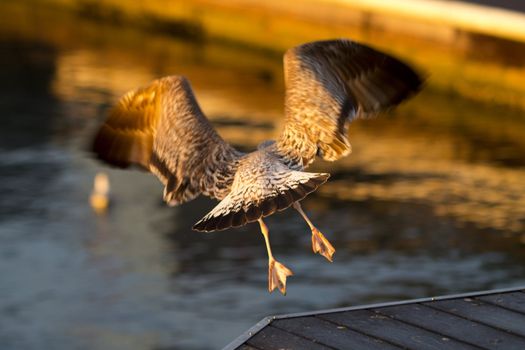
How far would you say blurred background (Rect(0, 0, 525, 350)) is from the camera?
20234mm

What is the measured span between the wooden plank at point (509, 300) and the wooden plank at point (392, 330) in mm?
888

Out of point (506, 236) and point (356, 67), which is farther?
point (506, 236)

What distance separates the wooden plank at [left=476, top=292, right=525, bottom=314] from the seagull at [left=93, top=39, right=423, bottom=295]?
1314 millimetres

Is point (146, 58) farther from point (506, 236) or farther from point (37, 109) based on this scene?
point (506, 236)

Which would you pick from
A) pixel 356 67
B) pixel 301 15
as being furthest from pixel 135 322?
pixel 301 15

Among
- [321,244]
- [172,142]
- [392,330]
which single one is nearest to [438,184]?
Answer: [172,142]

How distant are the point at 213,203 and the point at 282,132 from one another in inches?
508

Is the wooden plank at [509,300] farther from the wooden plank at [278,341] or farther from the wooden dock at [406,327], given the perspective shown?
the wooden plank at [278,341]

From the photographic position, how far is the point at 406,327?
967cm

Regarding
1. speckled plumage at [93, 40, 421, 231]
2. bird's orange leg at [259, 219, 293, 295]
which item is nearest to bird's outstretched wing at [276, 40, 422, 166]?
speckled plumage at [93, 40, 421, 231]

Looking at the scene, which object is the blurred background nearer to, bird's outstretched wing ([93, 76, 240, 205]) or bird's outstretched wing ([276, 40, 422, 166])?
bird's outstretched wing ([93, 76, 240, 205])

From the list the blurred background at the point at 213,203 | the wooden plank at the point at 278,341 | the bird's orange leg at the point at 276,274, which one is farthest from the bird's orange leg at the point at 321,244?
the blurred background at the point at 213,203

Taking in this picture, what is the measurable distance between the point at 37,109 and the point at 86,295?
9690 millimetres

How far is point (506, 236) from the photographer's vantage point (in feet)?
73.9
